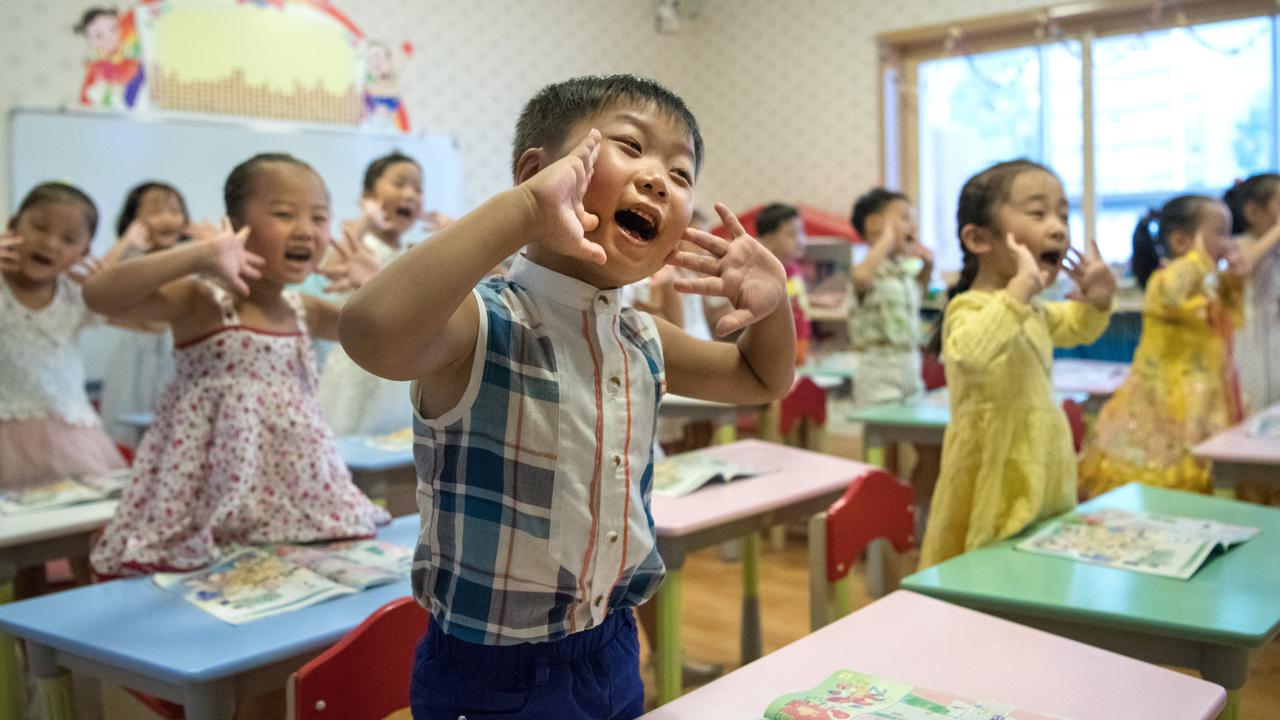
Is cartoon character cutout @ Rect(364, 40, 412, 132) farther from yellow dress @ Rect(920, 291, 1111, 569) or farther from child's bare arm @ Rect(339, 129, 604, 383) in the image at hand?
child's bare arm @ Rect(339, 129, 604, 383)

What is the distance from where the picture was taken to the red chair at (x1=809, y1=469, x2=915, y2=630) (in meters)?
1.95

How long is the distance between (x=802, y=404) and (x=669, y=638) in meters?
2.06

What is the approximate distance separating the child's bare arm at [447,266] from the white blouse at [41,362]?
2.40 meters

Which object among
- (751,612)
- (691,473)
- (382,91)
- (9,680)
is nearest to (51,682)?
(9,680)

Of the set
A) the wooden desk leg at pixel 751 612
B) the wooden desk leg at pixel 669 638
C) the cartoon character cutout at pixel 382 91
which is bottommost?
the wooden desk leg at pixel 751 612

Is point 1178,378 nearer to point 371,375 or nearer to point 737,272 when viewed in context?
point 371,375

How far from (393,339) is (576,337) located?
0.26 meters

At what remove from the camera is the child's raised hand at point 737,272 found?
1.11m

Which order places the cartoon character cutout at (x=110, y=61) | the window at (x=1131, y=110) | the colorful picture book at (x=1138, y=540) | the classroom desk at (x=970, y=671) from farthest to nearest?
the window at (x=1131, y=110) → the cartoon character cutout at (x=110, y=61) → the colorful picture book at (x=1138, y=540) → the classroom desk at (x=970, y=671)

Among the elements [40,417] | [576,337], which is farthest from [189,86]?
[576,337]

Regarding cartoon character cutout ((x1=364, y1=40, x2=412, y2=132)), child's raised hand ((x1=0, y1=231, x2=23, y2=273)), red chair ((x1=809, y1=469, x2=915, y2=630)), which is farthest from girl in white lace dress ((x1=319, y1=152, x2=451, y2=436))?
cartoon character cutout ((x1=364, y1=40, x2=412, y2=132))

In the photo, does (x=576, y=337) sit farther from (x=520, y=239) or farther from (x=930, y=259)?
(x=930, y=259)

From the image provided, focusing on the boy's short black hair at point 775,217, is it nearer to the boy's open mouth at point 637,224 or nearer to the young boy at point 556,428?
the young boy at point 556,428

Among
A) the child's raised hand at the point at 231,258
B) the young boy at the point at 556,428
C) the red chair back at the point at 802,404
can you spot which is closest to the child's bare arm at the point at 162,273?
the child's raised hand at the point at 231,258
